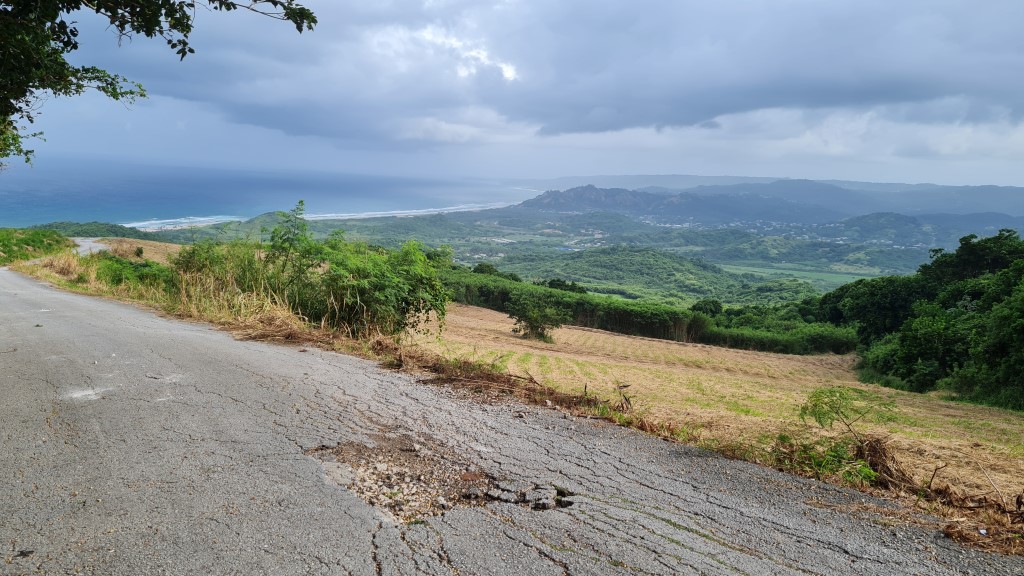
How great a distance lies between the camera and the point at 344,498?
3.29 meters

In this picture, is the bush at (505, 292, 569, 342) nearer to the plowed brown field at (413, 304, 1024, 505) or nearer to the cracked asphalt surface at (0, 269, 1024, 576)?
the plowed brown field at (413, 304, 1024, 505)

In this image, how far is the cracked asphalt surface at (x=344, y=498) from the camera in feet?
8.74

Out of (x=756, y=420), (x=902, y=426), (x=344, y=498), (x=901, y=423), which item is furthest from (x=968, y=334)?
(x=344, y=498)

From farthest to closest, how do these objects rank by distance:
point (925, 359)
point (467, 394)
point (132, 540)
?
1. point (925, 359)
2. point (467, 394)
3. point (132, 540)

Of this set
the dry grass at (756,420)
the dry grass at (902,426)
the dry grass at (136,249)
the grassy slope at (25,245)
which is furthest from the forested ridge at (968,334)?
the grassy slope at (25,245)

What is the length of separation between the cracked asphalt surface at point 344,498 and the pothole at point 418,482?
0.09 metres

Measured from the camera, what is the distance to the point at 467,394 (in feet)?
19.1

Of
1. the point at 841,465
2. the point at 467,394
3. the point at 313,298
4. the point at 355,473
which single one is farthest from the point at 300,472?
the point at 313,298

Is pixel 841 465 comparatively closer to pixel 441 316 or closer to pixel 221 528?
pixel 221 528

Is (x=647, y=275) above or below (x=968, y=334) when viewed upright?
below

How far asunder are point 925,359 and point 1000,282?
14.7 feet

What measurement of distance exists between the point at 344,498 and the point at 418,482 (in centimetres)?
50

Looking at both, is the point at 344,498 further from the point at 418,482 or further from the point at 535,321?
the point at 535,321

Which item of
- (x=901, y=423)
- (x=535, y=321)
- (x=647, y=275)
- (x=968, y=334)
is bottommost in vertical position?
(x=647, y=275)
